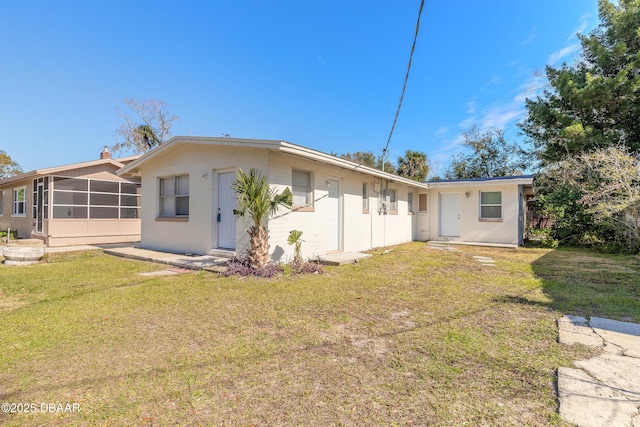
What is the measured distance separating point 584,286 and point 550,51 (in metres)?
14.8

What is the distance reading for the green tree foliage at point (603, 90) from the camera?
13.0 m

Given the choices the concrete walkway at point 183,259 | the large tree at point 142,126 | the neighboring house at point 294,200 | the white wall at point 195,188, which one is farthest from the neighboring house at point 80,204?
the large tree at point 142,126

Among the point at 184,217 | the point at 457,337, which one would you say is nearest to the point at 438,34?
the point at 457,337

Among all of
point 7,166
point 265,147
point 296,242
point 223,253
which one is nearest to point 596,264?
point 296,242

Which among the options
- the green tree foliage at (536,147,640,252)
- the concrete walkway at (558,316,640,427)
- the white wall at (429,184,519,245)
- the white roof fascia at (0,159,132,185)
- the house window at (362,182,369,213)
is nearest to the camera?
the concrete walkway at (558,316,640,427)

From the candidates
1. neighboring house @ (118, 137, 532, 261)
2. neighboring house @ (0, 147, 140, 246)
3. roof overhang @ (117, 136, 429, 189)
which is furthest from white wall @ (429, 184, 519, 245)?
neighboring house @ (0, 147, 140, 246)

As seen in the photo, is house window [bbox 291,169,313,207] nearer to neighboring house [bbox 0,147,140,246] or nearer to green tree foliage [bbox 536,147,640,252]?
green tree foliage [bbox 536,147,640,252]

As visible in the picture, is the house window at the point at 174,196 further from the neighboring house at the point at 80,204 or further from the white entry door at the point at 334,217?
the neighboring house at the point at 80,204

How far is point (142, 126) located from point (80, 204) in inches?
658

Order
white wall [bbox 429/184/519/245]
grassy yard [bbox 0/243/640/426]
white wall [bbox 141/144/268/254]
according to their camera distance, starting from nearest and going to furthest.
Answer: grassy yard [bbox 0/243/640/426] < white wall [bbox 141/144/268/254] < white wall [bbox 429/184/519/245]

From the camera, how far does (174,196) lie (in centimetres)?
960

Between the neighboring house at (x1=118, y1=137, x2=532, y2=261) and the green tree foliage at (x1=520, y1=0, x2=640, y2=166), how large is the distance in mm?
4380

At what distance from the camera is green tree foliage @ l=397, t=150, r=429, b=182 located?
26.5 meters

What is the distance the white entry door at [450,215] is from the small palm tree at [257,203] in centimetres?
1009
